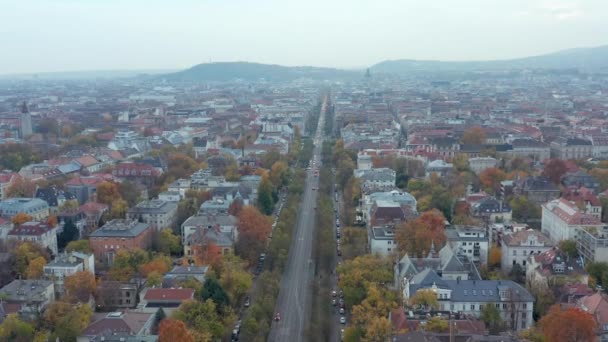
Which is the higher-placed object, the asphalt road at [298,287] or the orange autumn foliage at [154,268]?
the orange autumn foliage at [154,268]

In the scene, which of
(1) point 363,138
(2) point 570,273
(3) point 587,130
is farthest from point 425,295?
(3) point 587,130

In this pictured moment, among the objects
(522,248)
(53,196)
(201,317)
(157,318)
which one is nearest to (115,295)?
(157,318)

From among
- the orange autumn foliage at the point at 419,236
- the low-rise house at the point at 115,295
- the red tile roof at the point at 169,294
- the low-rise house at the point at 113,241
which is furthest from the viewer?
the low-rise house at the point at 113,241

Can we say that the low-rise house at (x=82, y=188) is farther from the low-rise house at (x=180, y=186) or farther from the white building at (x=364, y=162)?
the white building at (x=364, y=162)

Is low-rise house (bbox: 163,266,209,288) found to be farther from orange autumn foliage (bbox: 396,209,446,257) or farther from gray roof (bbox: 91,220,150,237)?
orange autumn foliage (bbox: 396,209,446,257)

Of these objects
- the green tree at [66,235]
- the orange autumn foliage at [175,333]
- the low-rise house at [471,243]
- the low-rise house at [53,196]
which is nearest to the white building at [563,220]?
the low-rise house at [471,243]

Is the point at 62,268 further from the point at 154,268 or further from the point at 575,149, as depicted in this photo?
the point at 575,149

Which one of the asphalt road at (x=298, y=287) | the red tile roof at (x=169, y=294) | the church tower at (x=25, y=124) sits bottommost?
the asphalt road at (x=298, y=287)

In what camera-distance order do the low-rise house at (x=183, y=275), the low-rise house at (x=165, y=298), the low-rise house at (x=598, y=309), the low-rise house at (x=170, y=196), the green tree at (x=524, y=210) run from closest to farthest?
the low-rise house at (x=598, y=309) < the low-rise house at (x=165, y=298) < the low-rise house at (x=183, y=275) < the green tree at (x=524, y=210) < the low-rise house at (x=170, y=196)

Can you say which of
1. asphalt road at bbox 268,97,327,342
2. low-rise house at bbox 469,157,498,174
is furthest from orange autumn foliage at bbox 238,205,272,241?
low-rise house at bbox 469,157,498,174

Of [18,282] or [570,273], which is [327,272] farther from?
[18,282]
